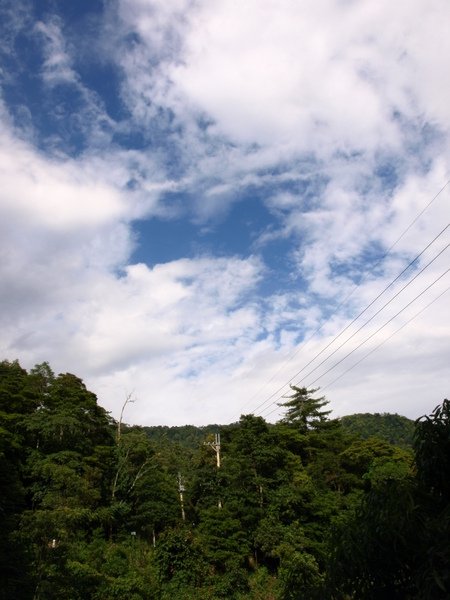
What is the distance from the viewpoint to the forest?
17969mm

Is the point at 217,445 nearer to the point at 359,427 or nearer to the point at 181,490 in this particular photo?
the point at 181,490

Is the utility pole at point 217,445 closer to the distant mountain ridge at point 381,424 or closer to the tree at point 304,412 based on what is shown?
the tree at point 304,412

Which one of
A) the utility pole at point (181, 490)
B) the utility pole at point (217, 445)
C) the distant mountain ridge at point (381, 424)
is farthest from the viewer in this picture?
the distant mountain ridge at point (381, 424)

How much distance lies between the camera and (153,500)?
32469 mm

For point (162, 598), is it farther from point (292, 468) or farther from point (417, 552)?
point (417, 552)

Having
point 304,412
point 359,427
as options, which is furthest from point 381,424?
point 304,412

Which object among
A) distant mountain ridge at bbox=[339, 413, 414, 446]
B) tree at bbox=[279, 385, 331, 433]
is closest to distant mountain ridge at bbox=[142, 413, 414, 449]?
distant mountain ridge at bbox=[339, 413, 414, 446]

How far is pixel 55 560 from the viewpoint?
13773mm

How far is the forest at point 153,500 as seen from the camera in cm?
1797

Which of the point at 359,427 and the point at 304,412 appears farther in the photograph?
Result: the point at 359,427

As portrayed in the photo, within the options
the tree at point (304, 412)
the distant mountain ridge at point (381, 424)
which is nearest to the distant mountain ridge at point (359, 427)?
the distant mountain ridge at point (381, 424)

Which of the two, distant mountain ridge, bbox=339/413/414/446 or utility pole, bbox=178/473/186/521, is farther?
distant mountain ridge, bbox=339/413/414/446

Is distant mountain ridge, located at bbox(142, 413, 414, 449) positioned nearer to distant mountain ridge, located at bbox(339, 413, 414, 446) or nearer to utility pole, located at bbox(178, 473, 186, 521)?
distant mountain ridge, located at bbox(339, 413, 414, 446)

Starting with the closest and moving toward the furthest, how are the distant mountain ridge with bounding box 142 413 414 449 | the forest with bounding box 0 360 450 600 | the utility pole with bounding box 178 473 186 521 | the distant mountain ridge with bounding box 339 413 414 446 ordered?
the forest with bounding box 0 360 450 600, the utility pole with bounding box 178 473 186 521, the distant mountain ridge with bounding box 339 413 414 446, the distant mountain ridge with bounding box 142 413 414 449
